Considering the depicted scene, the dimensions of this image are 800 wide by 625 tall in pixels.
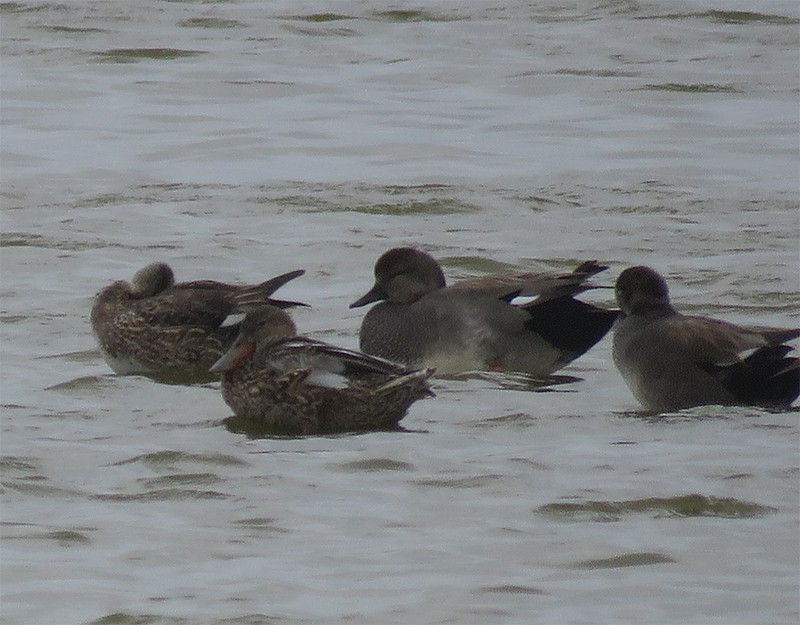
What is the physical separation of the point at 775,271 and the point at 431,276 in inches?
92.2

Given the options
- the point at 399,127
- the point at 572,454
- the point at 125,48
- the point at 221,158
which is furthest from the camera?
the point at 125,48

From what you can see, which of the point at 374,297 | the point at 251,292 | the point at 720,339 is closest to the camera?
the point at 720,339

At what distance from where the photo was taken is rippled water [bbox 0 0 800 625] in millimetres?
6980

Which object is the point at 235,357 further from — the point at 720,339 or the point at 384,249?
the point at 384,249

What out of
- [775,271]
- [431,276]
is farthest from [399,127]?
[431,276]

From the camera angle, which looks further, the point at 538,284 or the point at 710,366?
the point at 538,284

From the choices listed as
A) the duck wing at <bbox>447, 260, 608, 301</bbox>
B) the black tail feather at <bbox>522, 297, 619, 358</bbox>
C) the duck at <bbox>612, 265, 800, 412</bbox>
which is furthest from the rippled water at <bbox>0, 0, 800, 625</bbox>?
the duck wing at <bbox>447, 260, 608, 301</bbox>

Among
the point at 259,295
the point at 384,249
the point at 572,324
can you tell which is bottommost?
the point at 384,249

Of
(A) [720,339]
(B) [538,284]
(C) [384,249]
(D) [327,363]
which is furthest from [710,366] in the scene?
(C) [384,249]

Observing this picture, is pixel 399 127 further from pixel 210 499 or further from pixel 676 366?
pixel 210 499

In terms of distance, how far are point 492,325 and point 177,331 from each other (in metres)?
1.45

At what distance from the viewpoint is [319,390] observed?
28.9 feet

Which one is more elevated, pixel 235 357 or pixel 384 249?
pixel 235 357

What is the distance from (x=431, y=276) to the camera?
10359mm
